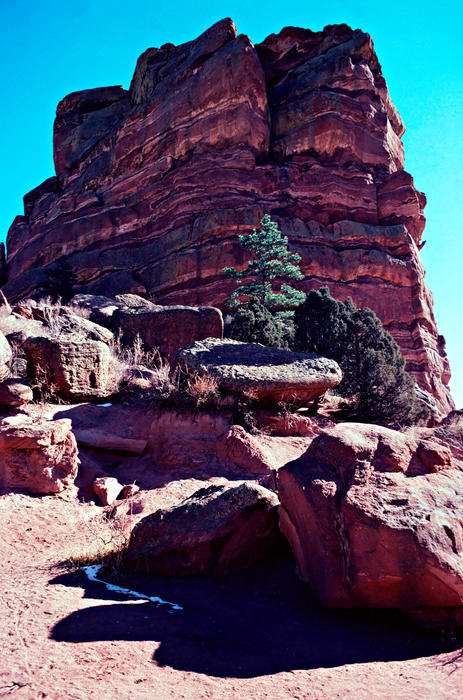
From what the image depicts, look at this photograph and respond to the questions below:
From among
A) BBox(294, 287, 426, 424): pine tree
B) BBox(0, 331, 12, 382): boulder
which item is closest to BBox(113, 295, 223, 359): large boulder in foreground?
BBox(294, 287, 426, 424): pine tree

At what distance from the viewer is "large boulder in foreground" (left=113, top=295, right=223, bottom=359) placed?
1405 centimetres

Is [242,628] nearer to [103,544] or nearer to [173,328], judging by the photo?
[103,544]

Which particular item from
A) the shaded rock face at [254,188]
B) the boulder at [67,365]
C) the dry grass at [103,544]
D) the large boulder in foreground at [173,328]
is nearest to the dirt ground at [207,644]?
the dry grass at [103,544]

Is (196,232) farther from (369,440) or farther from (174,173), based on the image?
(369,440)

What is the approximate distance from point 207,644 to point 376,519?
1822 mm

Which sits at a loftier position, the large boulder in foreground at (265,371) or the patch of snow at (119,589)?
the large boulder in foreground at (265,371)

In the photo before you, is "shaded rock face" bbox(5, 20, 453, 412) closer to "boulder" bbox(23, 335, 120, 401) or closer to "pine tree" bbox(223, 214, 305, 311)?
"pine tree" bbox(223, 214, 305, 311)

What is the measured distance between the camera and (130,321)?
14773 millimetres

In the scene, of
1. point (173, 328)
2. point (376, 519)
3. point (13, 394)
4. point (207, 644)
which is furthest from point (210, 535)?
point (173, 328)

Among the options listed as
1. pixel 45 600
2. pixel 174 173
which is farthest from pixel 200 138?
pixel 45 600

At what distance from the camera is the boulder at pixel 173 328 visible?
1405 cm

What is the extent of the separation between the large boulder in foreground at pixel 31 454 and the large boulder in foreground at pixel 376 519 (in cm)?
406

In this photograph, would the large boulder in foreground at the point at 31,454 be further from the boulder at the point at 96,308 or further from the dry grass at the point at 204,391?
the boulder at the point at 96,308

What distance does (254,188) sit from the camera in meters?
33.2
